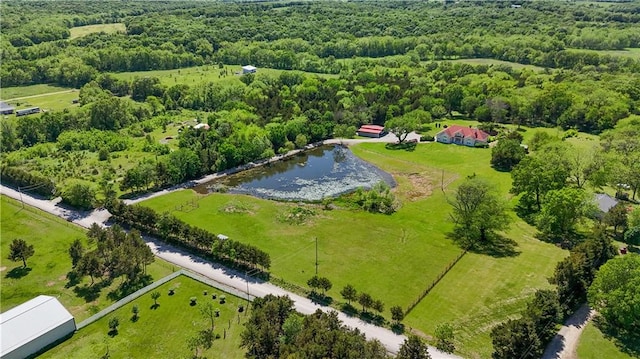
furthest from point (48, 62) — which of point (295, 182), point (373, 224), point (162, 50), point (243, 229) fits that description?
point (373, 224)

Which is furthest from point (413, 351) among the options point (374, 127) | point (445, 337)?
point (374, 127)

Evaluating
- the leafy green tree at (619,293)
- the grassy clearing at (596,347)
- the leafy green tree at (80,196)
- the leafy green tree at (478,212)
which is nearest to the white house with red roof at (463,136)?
the leafy green tree at (478,212)

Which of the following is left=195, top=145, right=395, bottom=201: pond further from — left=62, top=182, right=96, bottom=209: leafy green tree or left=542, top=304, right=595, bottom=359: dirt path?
left=542, top=304, right=595, bottom=359: dirt path

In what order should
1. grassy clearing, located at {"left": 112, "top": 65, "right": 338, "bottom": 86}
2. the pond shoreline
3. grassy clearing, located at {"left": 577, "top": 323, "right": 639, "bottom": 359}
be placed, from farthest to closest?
grassy clearing, located at {"left": 112, "top": 65, "right": 338, "bottom": 86}
the pond shoreline
grassy clearing, located at {"left": 577, "top": 323, "right": 639, "bottom": 359}

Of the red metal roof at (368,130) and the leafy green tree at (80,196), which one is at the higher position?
the leafy green tree at (80,196)

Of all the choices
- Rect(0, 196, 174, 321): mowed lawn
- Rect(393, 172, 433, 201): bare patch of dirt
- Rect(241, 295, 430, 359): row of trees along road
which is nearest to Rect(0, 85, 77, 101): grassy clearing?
Rect(0, 196, 174, 321): mowed lawn

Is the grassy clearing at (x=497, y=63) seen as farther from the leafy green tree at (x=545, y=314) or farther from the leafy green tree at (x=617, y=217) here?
the leafy green tree at (x=545, y=314)
